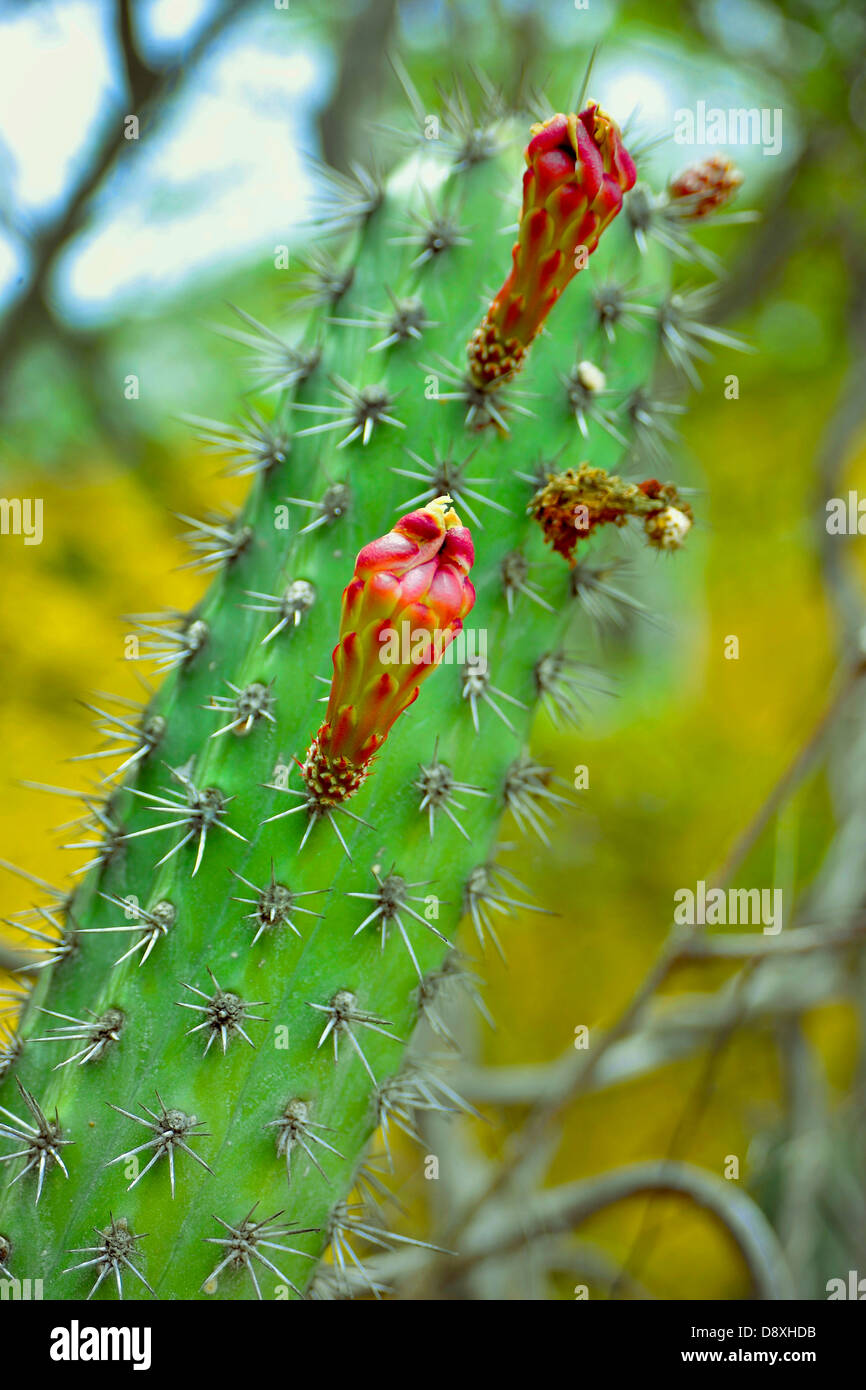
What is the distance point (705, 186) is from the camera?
917 mm

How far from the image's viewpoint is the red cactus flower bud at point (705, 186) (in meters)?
0.91

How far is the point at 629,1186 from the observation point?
4.55ft

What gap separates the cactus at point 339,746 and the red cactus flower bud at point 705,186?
0.16ft

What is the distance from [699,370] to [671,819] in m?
1.14

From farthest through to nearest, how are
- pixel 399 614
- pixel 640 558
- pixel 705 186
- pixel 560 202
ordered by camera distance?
1. pixel 640 558
2. pixel 705 186
3. pixel 560 202
4. pixel 399 614

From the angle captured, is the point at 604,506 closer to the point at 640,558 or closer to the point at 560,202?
the point at 560,202

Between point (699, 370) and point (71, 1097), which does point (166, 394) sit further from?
point (71, 1097)

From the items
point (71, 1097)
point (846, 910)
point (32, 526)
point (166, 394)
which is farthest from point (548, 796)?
point (166, 394)

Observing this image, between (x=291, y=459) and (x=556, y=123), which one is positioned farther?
(x=291, y=459)

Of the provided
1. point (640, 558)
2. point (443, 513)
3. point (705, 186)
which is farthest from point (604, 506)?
point (640, 558)

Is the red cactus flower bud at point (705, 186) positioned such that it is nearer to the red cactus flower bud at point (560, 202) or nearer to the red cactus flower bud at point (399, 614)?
the red cactus flower bud at point (560, 202)

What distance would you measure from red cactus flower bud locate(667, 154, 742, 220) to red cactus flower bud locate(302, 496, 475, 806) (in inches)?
19.5

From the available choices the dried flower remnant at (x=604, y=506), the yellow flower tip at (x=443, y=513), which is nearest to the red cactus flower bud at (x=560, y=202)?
the dried flower remnant at (x=604, y=506)

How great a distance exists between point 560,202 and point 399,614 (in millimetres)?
339
